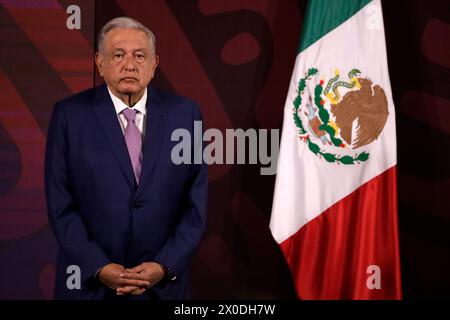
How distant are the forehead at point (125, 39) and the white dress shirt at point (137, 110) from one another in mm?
185

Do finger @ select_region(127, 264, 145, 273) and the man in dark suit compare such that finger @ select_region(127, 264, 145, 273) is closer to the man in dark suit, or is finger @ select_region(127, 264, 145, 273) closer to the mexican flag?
the man in dark suit

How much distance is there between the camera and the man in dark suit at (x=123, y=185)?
2.14 m

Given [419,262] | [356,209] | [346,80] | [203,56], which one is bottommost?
[419,262]

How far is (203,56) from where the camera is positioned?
3.01 metres

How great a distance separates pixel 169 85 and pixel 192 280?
1007mm

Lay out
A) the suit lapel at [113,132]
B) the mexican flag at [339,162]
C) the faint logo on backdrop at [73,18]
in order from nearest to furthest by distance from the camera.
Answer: the suit lapel at [113,132] → the mexican flag at [339,162] → the faint logo on backdrop at [73,18]

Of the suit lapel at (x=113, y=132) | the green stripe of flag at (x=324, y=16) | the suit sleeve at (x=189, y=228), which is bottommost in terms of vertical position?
the suit sleeve at (x=189, y=228)

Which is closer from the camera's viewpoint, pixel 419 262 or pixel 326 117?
pixel 326 117

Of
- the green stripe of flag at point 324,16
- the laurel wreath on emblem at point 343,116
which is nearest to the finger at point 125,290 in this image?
the laurel wreath on emblem at point 343,116

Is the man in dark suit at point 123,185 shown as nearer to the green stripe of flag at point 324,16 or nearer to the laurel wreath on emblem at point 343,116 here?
the laurel wreath on emblem at point 343,116
